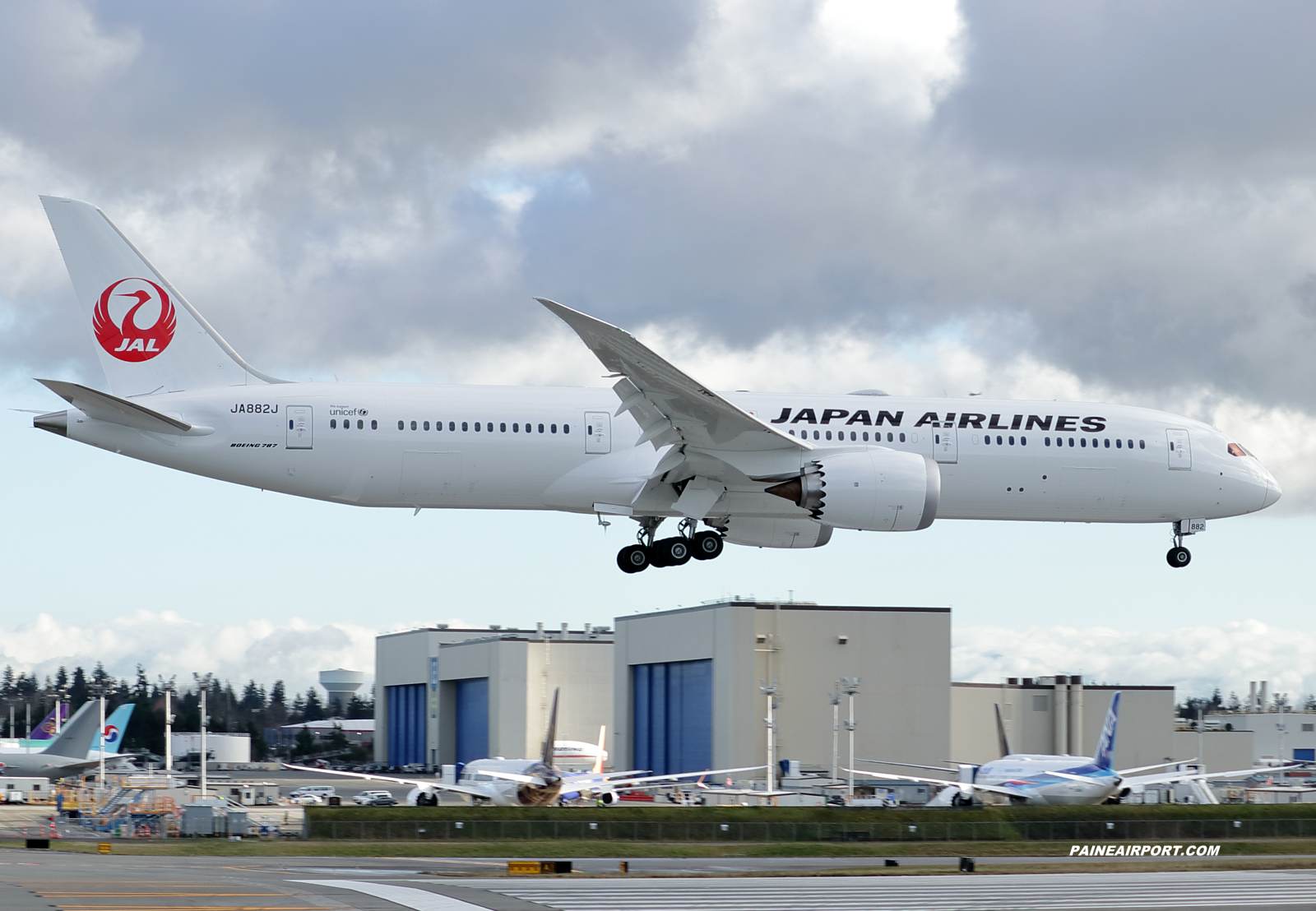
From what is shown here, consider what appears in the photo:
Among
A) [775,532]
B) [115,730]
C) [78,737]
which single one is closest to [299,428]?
[775,532]

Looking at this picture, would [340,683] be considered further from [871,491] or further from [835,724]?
[871,491]

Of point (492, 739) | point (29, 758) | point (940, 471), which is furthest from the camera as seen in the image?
point (492, 739)

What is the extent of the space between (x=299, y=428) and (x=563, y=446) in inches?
212

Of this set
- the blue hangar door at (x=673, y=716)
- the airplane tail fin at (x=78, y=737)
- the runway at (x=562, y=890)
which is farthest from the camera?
the blue hangar door at (x=673, y=716)

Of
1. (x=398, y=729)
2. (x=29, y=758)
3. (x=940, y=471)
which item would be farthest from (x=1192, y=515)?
(x=398, y=729)

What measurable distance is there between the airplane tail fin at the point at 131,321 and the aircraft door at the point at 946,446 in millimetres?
14365

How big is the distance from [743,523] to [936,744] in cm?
4058

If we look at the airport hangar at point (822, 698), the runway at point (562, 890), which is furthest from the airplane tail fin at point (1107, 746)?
the runway at point (562, 890)

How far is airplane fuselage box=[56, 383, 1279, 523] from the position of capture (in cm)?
3156

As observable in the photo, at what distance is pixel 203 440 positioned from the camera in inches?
1239

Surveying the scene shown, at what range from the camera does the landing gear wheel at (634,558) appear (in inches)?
1320

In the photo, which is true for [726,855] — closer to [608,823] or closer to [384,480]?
[608,823]

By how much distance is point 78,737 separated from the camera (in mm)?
71000

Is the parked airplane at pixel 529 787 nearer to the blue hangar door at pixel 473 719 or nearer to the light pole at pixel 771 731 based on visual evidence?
the light pole at pixel 771 731
